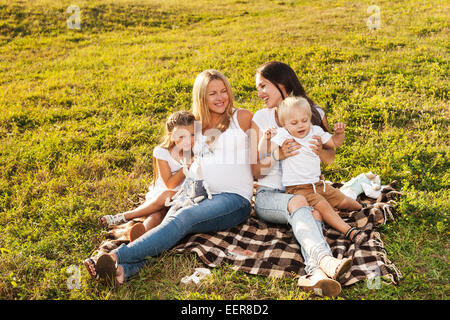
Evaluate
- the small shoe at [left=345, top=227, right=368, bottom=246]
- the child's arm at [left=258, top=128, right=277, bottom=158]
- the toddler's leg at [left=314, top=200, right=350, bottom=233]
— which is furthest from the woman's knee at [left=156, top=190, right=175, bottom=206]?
the small shoe at [left=345, top=227, right=368, bottom=246]

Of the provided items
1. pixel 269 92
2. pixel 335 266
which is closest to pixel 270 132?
pixel 269 92

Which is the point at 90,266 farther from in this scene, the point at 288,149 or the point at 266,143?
the point at 288,149

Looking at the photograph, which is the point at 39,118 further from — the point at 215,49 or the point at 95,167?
the point at 215,49

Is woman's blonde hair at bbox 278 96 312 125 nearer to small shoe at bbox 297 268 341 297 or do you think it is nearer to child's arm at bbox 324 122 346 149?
child's arm at bbox 324 122 346 149

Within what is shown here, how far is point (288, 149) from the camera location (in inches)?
182

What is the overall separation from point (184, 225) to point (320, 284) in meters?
1.48

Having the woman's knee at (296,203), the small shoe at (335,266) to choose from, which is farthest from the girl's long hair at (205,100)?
the small shoe at (335,266)

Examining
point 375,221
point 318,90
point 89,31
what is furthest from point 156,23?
point 375,221

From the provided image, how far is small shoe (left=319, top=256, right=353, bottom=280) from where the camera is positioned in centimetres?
349

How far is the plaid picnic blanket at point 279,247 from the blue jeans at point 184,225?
6.3 inches

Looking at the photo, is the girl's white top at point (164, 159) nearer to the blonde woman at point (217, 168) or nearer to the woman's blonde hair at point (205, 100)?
the blonde woman at point (217, 168)

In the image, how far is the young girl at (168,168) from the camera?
4.96 metres

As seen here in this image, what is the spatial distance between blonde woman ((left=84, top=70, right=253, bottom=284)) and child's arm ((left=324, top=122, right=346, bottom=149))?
1.00m
